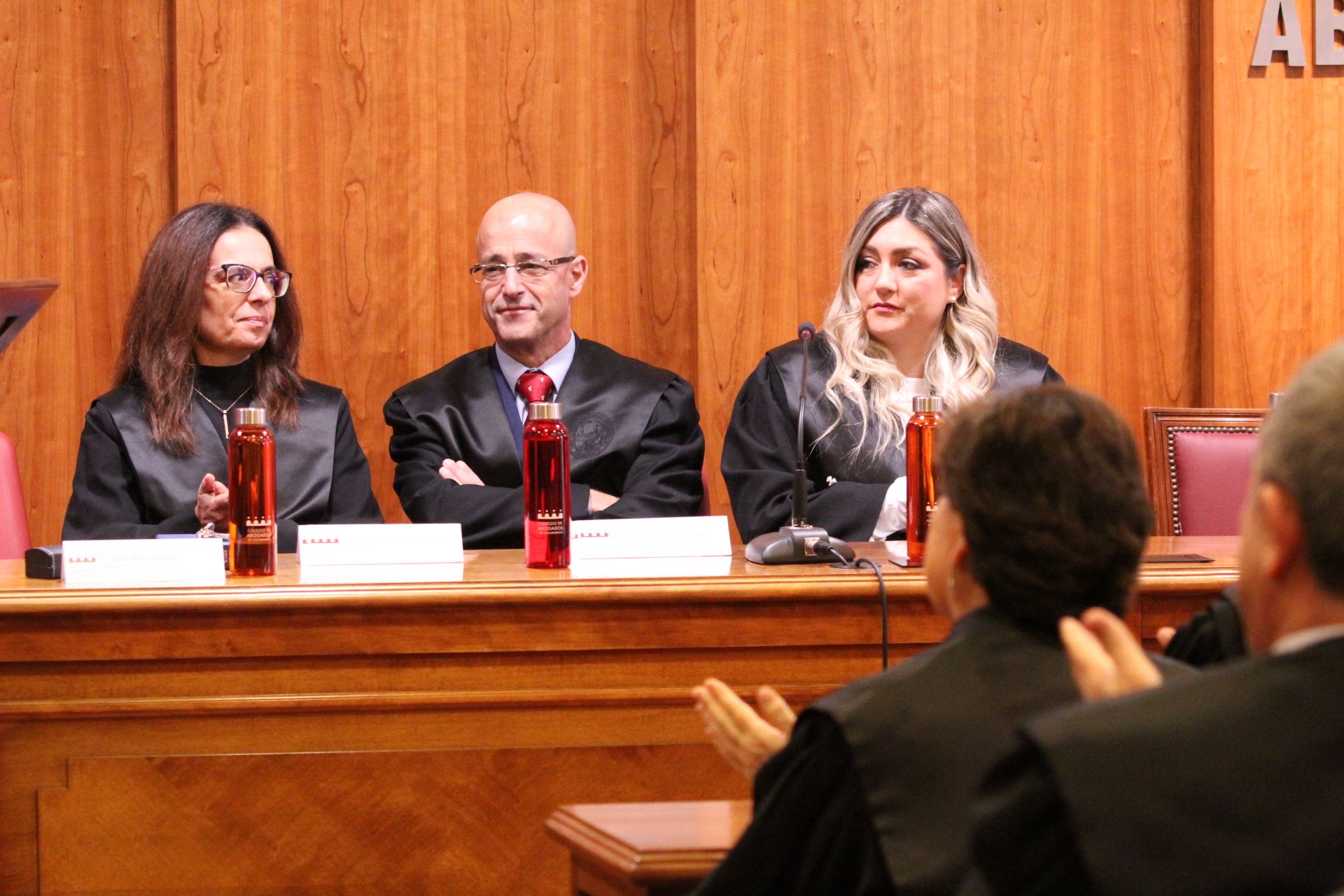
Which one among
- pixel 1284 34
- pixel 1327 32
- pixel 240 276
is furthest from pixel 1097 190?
pixel 240 276

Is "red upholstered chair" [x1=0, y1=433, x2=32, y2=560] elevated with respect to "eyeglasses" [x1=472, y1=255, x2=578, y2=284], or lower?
lower

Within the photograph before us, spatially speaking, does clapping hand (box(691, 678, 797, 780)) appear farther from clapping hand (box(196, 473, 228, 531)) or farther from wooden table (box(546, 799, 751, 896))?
clapping hand (box(196, 473, 228, 531))

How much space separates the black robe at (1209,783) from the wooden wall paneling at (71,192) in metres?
4.26

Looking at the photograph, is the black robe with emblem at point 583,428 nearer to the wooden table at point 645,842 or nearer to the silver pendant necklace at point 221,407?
the silver pendant necklace at point 221,407

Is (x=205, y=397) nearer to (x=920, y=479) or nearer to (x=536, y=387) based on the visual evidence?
(x=536, y=387)

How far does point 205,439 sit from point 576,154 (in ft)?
5.32

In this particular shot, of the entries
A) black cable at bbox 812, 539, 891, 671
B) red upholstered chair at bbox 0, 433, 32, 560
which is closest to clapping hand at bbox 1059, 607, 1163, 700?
black cable at bbox 812, 539, 891, 671

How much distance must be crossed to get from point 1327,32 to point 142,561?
3.88 metres

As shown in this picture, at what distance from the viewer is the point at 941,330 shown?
4027 millimetres

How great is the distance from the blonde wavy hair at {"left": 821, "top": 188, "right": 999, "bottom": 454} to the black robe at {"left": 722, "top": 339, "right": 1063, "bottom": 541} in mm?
60

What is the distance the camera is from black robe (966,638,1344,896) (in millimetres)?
995

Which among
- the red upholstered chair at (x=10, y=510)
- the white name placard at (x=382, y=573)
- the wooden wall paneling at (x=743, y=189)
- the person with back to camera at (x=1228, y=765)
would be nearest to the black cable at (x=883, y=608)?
the white name placard at (x=382, y=573)

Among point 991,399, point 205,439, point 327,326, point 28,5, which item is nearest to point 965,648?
point 991,399

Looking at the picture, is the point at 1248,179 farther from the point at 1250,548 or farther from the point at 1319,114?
the point at 1250,548
